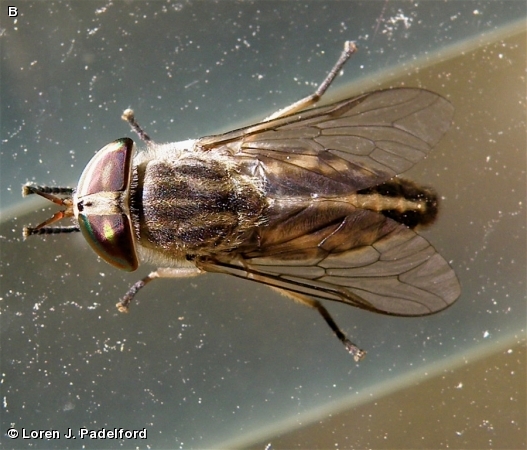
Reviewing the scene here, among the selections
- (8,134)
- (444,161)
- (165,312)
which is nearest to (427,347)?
(444,161)

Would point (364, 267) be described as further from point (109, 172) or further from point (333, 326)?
point (109, 172)

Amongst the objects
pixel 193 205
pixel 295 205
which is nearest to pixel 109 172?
pixel 193 205

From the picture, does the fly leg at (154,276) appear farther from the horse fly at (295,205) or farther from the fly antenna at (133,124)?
the fly antenna at (133,124)

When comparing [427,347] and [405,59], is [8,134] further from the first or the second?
[427,347]

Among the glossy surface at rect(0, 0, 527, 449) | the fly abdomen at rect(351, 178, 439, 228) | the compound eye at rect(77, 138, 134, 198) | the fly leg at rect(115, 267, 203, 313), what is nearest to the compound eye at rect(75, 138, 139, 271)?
the compound eye at rect(77, 138, 134, 198)

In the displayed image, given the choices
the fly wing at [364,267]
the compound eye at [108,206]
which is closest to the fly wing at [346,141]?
the fly wing at [364,267]

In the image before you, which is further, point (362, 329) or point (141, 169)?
point (362, 329)
